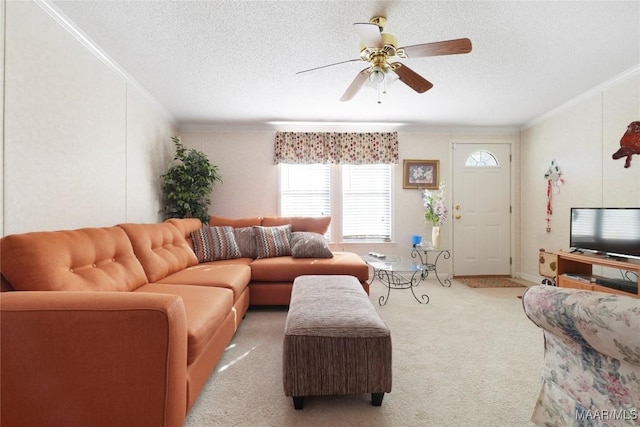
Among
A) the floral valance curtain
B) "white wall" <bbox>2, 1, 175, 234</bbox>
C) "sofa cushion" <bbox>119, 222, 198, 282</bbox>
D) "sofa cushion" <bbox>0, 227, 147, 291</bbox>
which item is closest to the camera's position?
"sofa cushion" <bbox>0, 227, 147, 291</bbox>

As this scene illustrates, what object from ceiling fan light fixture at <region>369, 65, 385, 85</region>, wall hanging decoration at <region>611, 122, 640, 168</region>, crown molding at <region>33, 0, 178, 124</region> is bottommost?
wall hanging decoration at <region>611, 122, 640, 168</region>

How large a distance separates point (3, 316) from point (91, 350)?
0.34m

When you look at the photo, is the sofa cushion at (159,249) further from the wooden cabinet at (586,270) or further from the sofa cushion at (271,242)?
the wooden cabinet at (586,270)

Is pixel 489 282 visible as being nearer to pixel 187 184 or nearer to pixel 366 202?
pixel 366 202

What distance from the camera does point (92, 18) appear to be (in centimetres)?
202

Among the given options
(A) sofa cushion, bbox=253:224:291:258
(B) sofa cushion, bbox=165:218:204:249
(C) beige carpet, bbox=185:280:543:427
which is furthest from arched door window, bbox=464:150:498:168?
(B) sofa cushion, bbox=165:218:204:249

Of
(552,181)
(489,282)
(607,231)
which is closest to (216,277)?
(607,231)

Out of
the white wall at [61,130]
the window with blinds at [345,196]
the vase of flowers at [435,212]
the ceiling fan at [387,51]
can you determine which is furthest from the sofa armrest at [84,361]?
the vase of flowers at [435,212]

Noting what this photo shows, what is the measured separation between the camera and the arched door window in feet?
15.1

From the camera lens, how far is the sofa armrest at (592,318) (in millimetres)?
867

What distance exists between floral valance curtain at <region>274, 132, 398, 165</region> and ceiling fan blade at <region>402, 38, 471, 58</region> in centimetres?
244

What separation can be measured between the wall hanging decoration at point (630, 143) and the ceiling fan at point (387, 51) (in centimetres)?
233

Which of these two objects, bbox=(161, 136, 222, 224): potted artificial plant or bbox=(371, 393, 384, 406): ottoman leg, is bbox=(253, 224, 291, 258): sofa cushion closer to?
bbox=(161, 136, 222, 224): potted artificial plant

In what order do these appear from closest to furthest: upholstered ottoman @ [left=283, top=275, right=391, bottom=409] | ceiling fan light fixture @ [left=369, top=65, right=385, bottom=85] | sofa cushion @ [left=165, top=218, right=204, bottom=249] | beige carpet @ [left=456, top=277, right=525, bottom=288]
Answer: upholstered ottoman @ [left=283, top=275, right=391, bottom=409], ceiling fan light fixture @ [left=369, top=65, right=385, bottom=85], sofa cushion @ [left=165, top=218, right=204, bottom=249], beige carpet @ [left=456, top=277, right=525, bottom=288]
